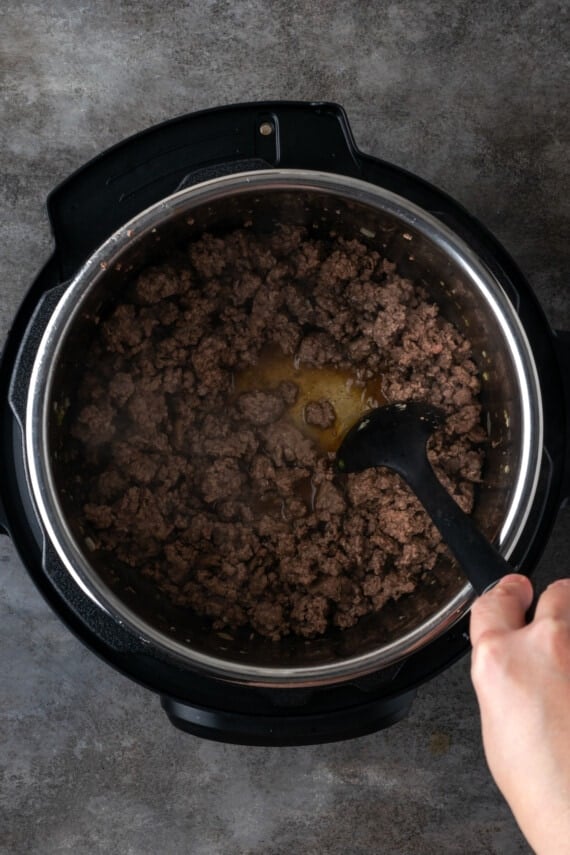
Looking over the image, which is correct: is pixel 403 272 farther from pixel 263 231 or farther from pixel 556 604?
pixel 556 604

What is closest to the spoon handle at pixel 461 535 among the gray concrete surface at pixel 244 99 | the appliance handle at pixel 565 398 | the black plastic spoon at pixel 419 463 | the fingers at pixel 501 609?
the black plastic spoon at pixel 419 463

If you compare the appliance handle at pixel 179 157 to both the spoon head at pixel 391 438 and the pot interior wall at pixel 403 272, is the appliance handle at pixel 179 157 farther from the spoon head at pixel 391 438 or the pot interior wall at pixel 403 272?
the spoon head at pixel 391 438

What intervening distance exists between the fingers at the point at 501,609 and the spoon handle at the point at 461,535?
0.34 feet

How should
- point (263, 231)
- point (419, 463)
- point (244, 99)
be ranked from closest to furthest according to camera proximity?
point (419, 463) < point (263, 231) < point (244, 99)

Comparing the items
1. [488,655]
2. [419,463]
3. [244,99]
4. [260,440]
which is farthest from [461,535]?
[244,99]

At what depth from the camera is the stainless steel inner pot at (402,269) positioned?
1.09 metres

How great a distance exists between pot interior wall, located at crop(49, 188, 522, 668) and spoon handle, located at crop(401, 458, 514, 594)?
0.42 ft

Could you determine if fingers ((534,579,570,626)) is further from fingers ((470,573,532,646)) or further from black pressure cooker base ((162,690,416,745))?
black pressure cooker base ((162,690,416,745))

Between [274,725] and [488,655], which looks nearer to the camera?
[488,655]

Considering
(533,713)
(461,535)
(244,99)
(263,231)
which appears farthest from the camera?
(244,99)

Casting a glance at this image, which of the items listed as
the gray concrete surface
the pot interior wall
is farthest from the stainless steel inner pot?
the gray concrete surface

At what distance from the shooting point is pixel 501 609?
0.82m

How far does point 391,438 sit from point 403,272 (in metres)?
0.28

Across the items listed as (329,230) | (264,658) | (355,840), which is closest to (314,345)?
(329,230)
